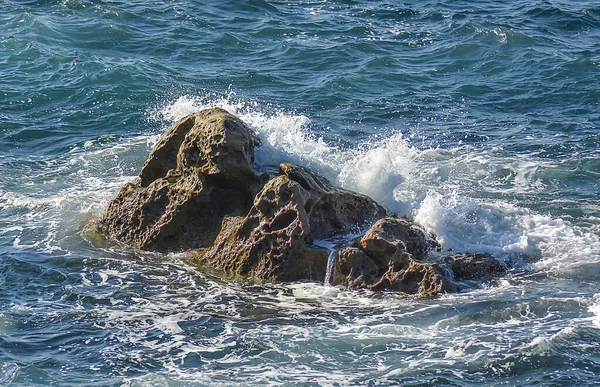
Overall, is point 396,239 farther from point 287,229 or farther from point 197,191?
point 197,191

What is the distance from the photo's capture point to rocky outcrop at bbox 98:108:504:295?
10.5 metres

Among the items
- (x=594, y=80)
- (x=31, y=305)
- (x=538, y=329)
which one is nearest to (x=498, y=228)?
(x=538, y=329)

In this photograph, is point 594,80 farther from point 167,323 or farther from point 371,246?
point 167,323

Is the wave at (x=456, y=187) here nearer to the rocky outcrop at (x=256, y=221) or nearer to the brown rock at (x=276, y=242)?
the rocky outcrop at (x=256, y=221)

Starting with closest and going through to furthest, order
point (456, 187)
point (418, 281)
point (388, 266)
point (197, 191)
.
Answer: point (418, 281)
point (388, 266)
point (197, 191)
point (456, 187)

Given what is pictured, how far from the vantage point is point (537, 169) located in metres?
14.2

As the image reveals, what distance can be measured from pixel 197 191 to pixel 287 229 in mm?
1362

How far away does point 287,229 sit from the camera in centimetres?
1070

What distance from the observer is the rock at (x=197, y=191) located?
36.9 feet

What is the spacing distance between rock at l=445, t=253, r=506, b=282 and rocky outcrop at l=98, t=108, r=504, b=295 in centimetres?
1

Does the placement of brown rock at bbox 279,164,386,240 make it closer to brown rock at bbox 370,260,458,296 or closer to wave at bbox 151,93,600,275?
wave at bbox 151,93,600,275

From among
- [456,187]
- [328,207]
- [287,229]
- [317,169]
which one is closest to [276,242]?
[287,229]

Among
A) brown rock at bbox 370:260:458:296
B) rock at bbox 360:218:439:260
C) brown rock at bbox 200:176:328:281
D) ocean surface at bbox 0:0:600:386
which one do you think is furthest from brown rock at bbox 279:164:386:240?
brown rock at bbox 370:260:458:296

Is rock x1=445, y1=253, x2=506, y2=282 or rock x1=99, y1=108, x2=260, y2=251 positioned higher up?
rock x1=99, y1=108, x2=260, y2=251
